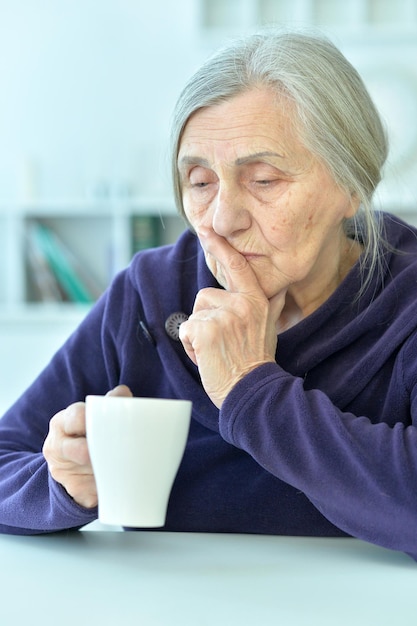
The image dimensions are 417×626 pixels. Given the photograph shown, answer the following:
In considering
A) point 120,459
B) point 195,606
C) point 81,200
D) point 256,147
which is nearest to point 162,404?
point 120,459

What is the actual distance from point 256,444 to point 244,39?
60 centimetres

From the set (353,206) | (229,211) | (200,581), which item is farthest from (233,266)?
(200,581)

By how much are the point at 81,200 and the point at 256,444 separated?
3002 millimetres

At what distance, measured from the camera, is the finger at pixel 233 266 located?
119cm

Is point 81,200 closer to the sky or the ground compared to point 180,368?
closer to the ground

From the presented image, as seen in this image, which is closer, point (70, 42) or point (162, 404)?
point (162, 404)

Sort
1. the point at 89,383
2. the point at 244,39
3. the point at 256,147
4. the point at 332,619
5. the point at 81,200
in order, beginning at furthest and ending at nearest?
the point at 81,200 < the point at 89,383 < the point at 244,39 < the point at 256,147 < the point at 332,619

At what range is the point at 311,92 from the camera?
46.5 inches

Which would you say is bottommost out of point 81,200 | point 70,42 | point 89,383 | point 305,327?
point 81,200

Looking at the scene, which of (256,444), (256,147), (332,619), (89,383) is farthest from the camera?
(89,383)

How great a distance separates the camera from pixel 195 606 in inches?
32.8

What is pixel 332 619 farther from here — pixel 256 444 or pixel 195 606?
pixel 256 444

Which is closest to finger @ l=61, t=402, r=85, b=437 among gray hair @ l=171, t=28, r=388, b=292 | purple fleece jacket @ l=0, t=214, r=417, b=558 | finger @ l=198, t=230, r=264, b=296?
purple fleece jacket @ l=0, t=214, r=417, b=558

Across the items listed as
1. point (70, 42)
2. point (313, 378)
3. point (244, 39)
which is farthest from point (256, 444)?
point (70, 42)
